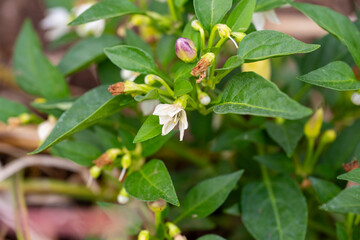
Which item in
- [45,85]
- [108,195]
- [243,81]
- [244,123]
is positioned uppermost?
[243,81]

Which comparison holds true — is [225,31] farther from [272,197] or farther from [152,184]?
[272,197]

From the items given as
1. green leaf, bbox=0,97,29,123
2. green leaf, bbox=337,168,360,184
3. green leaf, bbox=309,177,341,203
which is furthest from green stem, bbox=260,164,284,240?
green leaf, bbox=0,97,29,123

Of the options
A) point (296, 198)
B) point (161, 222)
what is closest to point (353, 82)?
point (296, 198)

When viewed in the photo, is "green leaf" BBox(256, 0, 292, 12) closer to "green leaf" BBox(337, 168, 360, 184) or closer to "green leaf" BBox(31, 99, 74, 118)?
"green leaf" BBox(337, 168, 360, 184)

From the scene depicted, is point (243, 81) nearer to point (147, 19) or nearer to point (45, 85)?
point (147, 19)

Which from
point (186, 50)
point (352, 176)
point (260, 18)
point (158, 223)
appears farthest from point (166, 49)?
point (352, 176)

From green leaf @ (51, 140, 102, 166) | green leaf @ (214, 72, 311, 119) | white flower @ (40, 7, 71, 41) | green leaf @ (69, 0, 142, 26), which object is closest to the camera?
green leaf @ (214, 72, 311, 119)

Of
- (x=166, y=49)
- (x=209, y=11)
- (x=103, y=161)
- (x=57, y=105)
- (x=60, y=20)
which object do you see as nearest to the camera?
(x=209, y=11)
